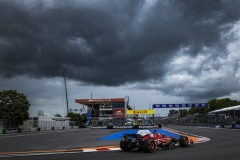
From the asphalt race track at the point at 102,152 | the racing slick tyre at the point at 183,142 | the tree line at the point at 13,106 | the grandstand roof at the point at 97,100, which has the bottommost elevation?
the asphalt race track at the point at 102,152

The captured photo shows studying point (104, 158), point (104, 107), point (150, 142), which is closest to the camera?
point (104, 158)

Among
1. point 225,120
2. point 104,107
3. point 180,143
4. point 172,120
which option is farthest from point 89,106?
point 180,143

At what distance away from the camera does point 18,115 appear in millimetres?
61875

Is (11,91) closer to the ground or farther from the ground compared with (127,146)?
farther from the ground

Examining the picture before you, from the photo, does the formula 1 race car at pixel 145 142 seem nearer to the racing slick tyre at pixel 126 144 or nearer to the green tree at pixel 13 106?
the racing slick tyre at pixel 126 144

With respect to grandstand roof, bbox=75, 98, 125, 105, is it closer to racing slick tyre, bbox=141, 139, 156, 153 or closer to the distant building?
the distant building

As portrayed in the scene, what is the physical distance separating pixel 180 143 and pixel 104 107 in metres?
121

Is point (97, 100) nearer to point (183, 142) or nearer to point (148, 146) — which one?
point (183, 142)

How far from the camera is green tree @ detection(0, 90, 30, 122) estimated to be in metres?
61.1

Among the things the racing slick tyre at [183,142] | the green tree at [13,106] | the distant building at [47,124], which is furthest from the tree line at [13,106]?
the racing slick tyre at [183,142]

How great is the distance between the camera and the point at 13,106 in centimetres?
6188

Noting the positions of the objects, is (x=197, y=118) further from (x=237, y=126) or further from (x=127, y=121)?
(x=237, y=126)

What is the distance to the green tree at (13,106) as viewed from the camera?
6111cm

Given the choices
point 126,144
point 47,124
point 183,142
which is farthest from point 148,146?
point 47,124
